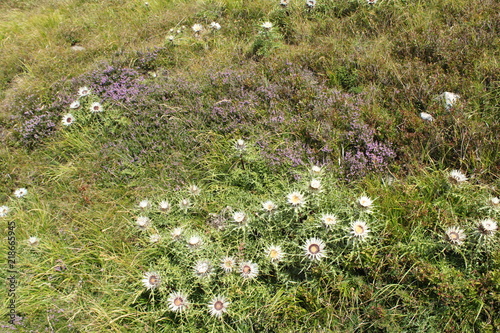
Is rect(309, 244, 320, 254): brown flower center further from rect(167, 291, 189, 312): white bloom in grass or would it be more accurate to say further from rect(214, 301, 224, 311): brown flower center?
rect(167, 291, 189, 312): white bloom in grass

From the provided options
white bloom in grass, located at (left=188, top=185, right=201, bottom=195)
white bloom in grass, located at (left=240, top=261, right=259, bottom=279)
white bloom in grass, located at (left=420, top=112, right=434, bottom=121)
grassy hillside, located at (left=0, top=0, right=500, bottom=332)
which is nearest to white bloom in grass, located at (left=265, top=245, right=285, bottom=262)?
grassy hillside, located at (left=0, top=0, right=500, bottom=332)

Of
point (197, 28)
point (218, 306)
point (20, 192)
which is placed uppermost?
point (197, 28)

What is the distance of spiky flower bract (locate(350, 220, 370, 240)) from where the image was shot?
2.64 meters

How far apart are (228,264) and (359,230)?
1.11 metres

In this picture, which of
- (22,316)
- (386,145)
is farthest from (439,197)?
(22,316)

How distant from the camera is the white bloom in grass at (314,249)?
8.71ft

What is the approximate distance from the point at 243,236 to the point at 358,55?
2977 mm

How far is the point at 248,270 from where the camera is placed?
278 centimetres

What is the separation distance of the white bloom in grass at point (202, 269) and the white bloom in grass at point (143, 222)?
0.75m

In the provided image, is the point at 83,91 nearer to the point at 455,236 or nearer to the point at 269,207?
the point at 269,207

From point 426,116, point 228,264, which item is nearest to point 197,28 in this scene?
point 426,116

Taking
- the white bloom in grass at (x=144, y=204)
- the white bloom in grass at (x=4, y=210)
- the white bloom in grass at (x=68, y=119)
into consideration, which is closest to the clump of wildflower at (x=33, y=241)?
the white bloom in grass at (x=4, y=210)

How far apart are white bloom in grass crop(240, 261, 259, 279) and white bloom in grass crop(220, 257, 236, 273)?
88 mm

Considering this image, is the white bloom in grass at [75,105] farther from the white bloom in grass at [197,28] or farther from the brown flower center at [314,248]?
the brown flower center at [314,248]
